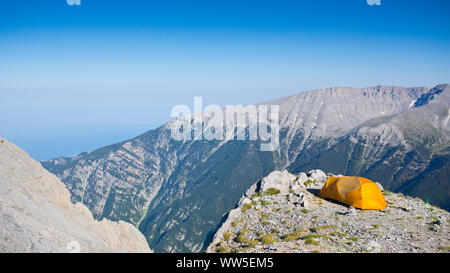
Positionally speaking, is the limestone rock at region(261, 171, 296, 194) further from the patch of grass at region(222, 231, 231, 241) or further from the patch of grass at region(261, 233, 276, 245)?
the patch of grass at region(261, 233, 276, 245)

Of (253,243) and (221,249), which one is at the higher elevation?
(253,243)

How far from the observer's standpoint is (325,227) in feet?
82.0

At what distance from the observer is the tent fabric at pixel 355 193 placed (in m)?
32.1

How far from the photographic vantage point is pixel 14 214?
16078 mm

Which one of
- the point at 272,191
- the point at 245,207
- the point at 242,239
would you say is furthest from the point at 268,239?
the point at 272,191

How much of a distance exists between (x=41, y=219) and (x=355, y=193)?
34014 millimetres

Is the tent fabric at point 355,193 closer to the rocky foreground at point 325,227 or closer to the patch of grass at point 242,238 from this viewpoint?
the rocky foreground at point 325,227

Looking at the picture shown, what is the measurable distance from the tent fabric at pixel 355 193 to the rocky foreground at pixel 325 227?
1.16 meters

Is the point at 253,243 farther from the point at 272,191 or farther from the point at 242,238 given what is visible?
the point at 272,191

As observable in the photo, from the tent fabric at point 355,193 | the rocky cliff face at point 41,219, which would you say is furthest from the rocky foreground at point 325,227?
the rocky cliff face at point 41,219

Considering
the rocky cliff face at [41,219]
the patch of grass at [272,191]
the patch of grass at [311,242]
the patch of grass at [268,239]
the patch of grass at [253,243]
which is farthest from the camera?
the patch of grass at [272,191]

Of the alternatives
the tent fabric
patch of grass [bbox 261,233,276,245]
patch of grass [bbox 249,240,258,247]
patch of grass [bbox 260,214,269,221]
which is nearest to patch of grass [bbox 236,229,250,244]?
patch of grass [bbox 249,240,258,247]
